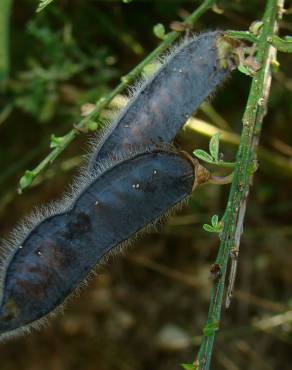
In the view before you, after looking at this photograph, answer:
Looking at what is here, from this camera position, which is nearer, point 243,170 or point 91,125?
point 243,170

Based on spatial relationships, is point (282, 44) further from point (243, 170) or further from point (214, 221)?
A: point (214, 221)

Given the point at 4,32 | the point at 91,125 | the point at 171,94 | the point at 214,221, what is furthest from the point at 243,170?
the point at 4,32

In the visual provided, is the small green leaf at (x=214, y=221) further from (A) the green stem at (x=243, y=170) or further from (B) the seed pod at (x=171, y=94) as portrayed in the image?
(B) the seed pod at (x=171, y=94)

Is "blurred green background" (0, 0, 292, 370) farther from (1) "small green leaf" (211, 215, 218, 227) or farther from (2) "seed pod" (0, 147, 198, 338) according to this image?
(1) "small green leaf" (211, 215, 218, 227)

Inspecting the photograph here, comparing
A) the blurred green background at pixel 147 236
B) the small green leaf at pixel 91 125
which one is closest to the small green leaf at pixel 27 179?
the small green leaf at pixel 91 125

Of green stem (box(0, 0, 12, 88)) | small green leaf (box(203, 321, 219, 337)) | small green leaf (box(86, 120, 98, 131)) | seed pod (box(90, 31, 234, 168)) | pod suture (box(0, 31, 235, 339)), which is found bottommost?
small green leaf (box(203, 321, 219, 337))

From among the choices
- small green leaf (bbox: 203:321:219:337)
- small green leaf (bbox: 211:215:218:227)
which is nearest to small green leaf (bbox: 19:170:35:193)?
small green leaf (bbox: 211:215:218:227)

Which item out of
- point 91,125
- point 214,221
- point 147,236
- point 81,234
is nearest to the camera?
point 214,221

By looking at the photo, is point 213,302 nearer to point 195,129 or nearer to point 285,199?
point 195,129
